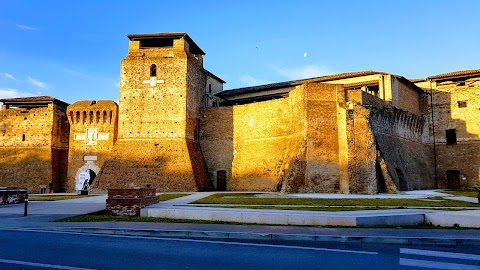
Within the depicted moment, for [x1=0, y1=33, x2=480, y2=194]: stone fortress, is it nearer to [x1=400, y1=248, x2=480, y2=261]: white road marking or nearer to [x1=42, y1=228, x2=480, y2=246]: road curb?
[x1=42, y1=228, x2=480, y2=246]: road curb

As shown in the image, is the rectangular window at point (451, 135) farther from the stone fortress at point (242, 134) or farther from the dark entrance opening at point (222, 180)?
the dark entrance opening at point (222, 180)

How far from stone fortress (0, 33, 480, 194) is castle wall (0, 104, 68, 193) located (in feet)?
0.32

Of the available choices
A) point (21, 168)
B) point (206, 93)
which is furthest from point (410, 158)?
point (21, 168)

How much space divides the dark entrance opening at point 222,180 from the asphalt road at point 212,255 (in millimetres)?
24720

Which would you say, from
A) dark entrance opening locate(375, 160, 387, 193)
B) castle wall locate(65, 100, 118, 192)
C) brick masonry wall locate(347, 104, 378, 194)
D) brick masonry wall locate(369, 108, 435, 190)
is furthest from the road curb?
castle wall locate(65, 100, 118, 192)

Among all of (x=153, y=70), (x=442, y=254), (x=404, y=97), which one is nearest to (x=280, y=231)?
(x=442, y=254)

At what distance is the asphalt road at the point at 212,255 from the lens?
5727 mm

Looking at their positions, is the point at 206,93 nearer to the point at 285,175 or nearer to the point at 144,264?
the point at 285,175

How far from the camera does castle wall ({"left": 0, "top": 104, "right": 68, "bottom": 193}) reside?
1325 inches

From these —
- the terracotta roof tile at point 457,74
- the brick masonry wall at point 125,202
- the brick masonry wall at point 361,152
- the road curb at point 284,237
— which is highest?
the terracotta roof tile at point 457,74

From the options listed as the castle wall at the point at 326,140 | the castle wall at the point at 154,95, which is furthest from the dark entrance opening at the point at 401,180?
the castle wall at the point at 154,95

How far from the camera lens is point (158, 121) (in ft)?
102

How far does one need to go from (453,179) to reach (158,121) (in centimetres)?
2760

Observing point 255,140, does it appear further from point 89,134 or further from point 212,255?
point 212,255
